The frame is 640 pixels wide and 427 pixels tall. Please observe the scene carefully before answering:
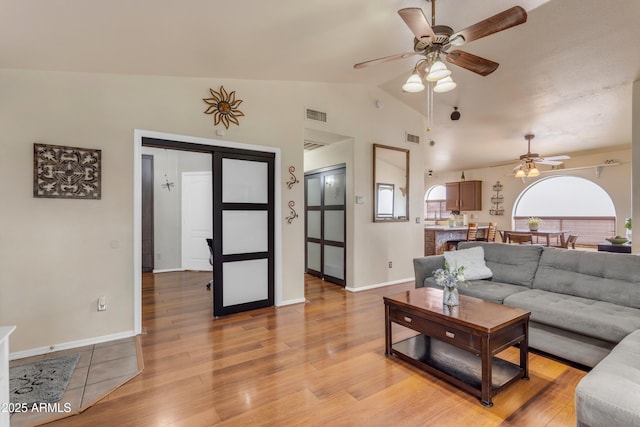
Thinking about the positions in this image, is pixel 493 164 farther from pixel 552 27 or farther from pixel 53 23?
pixel 53 23

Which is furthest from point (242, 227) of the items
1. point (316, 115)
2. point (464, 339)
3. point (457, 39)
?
point (457, 39)

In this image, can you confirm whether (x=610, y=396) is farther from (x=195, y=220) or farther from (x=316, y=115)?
(x=195, y=220)

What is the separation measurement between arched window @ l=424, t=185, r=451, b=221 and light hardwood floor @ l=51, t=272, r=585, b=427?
29.6 feet

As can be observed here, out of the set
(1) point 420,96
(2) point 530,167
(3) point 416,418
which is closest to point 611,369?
(3) point 416,418

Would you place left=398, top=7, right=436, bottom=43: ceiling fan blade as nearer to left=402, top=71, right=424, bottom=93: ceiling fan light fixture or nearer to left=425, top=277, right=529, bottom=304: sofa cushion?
left=402, top=71, right=424, bottom=93: ceiling fan light fixture

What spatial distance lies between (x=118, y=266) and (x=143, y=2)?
2.43 m

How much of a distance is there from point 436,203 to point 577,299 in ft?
30.4

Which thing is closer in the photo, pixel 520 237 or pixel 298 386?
pixel 298 386

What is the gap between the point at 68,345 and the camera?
2.89 m

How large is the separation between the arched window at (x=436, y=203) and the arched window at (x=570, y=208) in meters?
2.84

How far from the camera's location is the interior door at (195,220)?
259 inches

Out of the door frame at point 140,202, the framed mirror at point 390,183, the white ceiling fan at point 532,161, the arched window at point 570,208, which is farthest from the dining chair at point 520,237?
the door frame at point 140,202

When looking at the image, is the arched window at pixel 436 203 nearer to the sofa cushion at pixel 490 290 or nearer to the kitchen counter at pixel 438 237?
the kitchen counter at pixel 438 237

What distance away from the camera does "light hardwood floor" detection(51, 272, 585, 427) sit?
1900 millimetres
